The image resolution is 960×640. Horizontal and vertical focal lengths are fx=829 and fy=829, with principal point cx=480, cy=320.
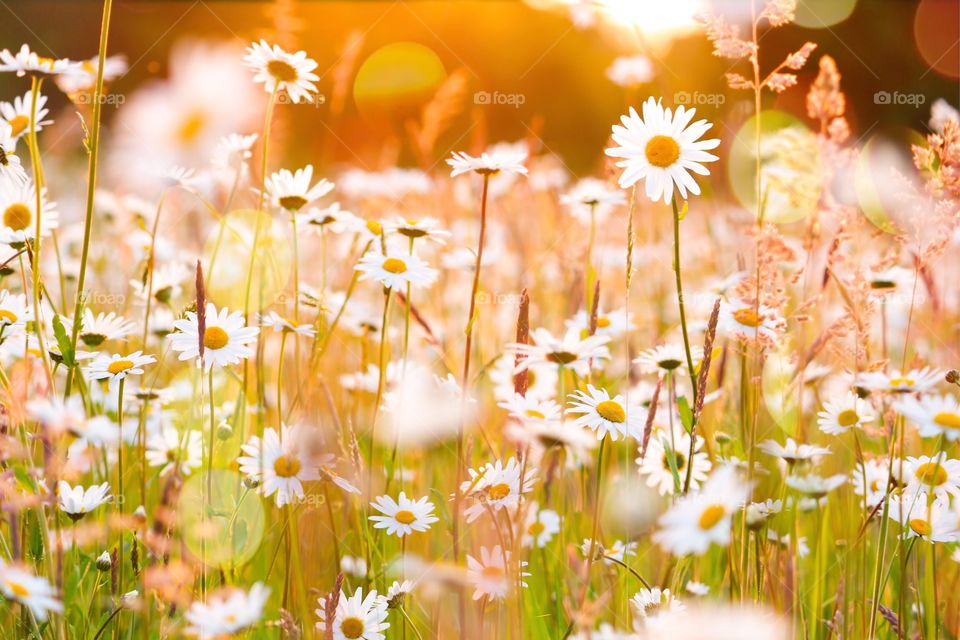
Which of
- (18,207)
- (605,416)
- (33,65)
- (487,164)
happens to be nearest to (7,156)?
(33,65)

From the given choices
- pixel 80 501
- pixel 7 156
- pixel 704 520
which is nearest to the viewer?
pixel 704 520

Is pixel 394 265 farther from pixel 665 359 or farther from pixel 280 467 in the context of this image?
pixel 665 359

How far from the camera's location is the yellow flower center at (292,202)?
69.2 inches

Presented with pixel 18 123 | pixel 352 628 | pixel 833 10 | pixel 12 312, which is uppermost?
pixel 833 10

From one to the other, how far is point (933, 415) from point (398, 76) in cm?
1056

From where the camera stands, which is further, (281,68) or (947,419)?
(281,68)

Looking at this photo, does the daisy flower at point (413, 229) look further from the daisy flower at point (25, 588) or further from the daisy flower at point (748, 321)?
the daisy flower at point (25, 588)

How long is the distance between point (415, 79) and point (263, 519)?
33.2 feet

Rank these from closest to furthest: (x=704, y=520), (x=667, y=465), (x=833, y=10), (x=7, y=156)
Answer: (x=704, y=520) → (x=7, y=156) → (x=667, y=465) → (x=833, y=10)

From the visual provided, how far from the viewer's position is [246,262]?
8.76 ft

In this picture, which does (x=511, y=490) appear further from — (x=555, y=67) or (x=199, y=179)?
(x=555, y=67)

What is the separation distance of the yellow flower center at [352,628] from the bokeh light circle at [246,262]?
71 centimetres

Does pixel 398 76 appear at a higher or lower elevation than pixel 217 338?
higher

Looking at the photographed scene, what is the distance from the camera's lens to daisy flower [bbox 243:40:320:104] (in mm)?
1560
